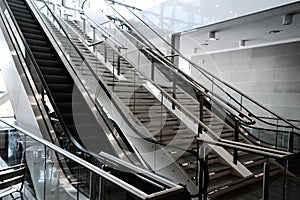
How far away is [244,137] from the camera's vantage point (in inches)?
223

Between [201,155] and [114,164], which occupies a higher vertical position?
[114,164]

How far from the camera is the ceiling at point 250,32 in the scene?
5749mm

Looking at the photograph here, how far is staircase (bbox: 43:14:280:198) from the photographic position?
3881 mm

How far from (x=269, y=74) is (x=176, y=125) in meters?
4.22

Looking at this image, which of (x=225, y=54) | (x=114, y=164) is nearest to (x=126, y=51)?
(x=225, y=54)

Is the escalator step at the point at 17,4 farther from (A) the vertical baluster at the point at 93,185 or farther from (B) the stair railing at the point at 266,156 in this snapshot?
(A) the vertical baluster at the point at 93,185

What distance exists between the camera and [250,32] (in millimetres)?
7055

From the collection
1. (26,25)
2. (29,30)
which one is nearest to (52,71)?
(29,30)

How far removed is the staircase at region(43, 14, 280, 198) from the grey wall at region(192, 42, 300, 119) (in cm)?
281

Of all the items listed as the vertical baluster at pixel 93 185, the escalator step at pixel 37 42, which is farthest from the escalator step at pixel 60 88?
the vertical baluster at pixel 93 185

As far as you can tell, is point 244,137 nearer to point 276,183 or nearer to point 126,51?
point 276,183

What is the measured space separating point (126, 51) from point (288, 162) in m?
6.25

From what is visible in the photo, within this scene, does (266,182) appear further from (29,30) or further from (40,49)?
(29,30)

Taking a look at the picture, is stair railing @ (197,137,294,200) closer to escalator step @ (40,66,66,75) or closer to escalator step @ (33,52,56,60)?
escalator step @ (40,66,66,75)
